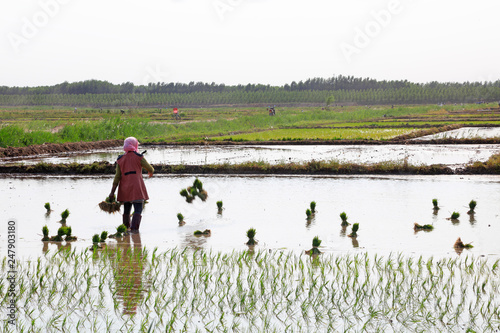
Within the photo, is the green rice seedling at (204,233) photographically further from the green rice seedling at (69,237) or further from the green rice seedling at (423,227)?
the green rice seedling at (423,227)

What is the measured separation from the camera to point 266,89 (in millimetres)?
130000

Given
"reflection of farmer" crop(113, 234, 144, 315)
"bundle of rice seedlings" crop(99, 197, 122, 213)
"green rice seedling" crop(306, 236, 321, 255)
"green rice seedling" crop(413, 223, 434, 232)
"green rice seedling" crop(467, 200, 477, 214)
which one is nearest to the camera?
"reflection of farmer" crop(113, 234, 144, 315)

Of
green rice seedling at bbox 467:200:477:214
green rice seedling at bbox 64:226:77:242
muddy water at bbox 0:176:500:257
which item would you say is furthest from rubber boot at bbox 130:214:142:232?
green rice seedling at bbox 467:200:477:214

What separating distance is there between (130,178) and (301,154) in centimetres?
1255

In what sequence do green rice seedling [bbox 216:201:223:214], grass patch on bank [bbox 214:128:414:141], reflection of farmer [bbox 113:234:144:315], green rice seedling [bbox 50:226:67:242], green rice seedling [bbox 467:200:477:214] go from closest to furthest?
reflection of farmer [bbox 113:234:144:315] < green rice seedling [bbox 50:226:67:242] < green rice seedling [bbox 467:200:477:214] < green rice seedling [bbox 216:201:223:214] < grass patch on bank [bbox 214:128:414:141]

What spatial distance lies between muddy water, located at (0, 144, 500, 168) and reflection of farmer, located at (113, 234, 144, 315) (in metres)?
9.99

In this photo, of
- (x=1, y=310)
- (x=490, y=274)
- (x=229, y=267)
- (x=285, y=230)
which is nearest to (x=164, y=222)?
(x=285, y=230)

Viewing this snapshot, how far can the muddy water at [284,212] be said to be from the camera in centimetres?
728

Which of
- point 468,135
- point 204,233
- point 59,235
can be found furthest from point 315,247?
point 468,135

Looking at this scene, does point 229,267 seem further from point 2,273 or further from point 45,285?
point 2,273

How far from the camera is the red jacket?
7828mm

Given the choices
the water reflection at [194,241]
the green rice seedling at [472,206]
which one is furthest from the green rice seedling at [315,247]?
the green rice seedling at [472,206]

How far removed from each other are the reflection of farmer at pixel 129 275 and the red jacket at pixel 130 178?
758mm

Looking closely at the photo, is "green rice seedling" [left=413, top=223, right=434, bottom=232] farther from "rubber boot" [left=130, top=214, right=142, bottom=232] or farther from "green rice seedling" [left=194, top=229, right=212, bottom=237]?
"rubber boot" [left=130, top=214, right=142, bottom=232]
